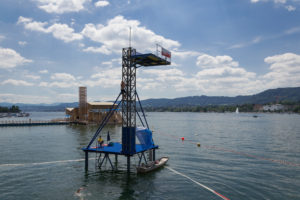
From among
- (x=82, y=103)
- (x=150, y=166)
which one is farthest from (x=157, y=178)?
(x=82, y=103)

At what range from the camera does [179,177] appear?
30812 mm

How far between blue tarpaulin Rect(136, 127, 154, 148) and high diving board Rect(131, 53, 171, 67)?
954 centimetres

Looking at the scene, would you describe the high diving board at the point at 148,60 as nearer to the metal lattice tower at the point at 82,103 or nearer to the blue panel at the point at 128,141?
the blue panel at the point at 128,141

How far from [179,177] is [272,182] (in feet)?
37.8

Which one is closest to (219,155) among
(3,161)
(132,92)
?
(132,92)

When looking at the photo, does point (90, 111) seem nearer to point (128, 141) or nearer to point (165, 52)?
point (165, 52)

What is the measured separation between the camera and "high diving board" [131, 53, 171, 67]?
3158cm

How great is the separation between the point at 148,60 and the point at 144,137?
1112 cm

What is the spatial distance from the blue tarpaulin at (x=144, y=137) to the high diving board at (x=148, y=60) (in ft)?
31.3

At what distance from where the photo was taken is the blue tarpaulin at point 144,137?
108 feet

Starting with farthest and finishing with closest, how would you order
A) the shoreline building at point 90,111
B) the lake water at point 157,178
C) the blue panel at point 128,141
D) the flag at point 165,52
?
the shoreline building at point 90,111
the flag at point 165,52
the blue panel at point 128,141
the lake water at point 157,178

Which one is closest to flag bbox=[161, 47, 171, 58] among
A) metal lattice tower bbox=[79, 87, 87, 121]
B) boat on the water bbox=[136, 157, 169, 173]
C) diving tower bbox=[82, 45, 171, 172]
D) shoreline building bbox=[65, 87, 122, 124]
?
diving tower bbox=[82, 45, 171, 172]

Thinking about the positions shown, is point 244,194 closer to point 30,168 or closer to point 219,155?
point 219,155

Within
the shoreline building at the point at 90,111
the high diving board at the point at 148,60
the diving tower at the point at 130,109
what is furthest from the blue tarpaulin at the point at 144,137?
the shoreline building at the point at 90,111
